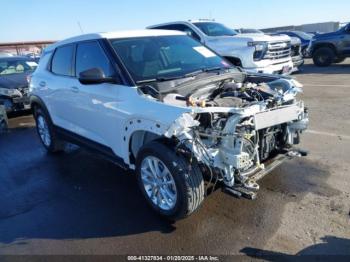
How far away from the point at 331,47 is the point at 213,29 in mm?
6990

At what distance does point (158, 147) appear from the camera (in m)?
3.55

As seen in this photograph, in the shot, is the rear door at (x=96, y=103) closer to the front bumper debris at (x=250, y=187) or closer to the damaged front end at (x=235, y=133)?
the damaged front end at (x=235, y=133)

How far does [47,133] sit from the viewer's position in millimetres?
A: 6328

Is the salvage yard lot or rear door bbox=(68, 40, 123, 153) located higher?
rear door bbox=(68, 40, 123, 153)

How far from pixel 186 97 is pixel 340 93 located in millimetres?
7293

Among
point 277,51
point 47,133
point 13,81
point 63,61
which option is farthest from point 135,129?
point 277,51

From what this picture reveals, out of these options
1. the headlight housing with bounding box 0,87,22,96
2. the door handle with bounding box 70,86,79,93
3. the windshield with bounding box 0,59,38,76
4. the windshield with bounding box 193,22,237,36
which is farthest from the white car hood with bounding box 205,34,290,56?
the door handle with bounding box 70,86,79,93

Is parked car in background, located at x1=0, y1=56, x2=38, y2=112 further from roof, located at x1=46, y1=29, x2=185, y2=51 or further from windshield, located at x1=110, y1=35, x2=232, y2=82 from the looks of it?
windshield, located at x1=110, y1=35, x2=232, y2=82

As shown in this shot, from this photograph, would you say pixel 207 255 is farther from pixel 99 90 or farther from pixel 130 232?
pixel 99 90

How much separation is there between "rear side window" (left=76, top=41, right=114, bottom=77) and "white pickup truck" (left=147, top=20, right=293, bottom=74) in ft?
15.5

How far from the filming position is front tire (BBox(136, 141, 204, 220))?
3.41m

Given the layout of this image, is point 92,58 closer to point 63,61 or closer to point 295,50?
point 63,61

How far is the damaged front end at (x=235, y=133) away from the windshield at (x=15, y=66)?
8.27 m

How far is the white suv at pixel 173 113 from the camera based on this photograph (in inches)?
133
